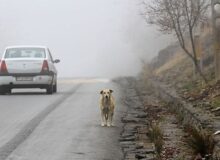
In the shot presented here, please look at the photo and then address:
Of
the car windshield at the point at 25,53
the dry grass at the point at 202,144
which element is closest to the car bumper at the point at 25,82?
the car windshield at the point at 25,53

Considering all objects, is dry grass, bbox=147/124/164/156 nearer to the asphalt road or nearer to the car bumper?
the asphalt road

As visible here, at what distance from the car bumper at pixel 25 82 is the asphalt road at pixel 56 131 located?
3499mm

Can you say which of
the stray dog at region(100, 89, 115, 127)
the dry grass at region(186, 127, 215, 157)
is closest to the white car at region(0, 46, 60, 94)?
the stray dog at region(100, 89, 115, 127)

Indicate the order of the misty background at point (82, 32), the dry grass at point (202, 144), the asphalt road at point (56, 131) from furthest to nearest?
1. the misty background at point (82, 32)
2. the asphalt road at point (56, 131)
3. the dry grass at point (202, 144)

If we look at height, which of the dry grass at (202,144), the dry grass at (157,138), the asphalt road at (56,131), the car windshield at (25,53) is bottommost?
the asphalt road at (56,131)

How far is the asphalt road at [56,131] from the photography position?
11672 mm

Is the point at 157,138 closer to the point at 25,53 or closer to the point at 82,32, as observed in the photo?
the point at 25,53

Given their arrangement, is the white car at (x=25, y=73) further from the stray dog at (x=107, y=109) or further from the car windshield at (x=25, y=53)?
the stray dog at (x=107, y=109)

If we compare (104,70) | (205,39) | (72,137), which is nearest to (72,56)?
(104,70)

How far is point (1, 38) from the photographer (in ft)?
398

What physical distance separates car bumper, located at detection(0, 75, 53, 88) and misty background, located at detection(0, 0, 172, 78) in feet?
114

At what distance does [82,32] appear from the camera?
12812 cm

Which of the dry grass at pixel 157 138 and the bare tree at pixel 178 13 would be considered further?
the bare tree at pixel 178 13

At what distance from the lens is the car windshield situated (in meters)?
27.0
